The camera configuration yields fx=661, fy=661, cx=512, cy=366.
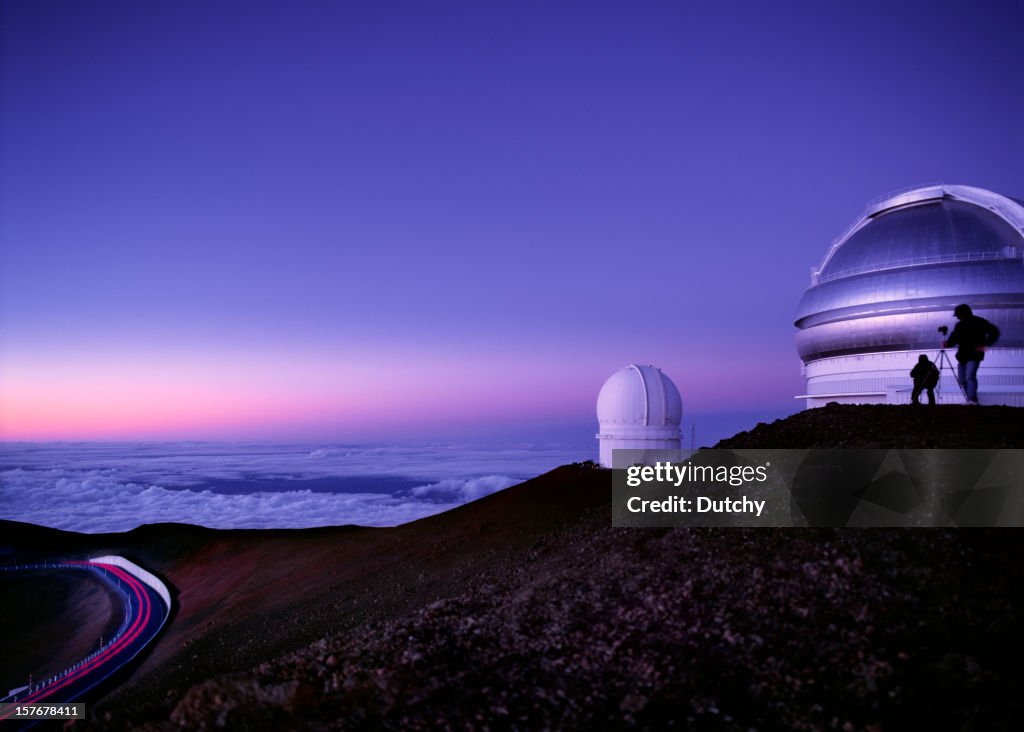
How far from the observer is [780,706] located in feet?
21.4

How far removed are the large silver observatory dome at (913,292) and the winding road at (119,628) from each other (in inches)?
993

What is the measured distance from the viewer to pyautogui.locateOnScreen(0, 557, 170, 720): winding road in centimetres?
1777

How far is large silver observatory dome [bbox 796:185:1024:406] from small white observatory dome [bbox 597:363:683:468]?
5.41 metres

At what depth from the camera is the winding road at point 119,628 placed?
17766 millimetres

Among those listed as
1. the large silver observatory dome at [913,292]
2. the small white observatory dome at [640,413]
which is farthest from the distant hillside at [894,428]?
the small white observatory dome at [640,413]

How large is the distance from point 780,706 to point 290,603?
16903 mm

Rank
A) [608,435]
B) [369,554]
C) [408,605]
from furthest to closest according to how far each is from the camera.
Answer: [608,435]
[369,554]
[408,605]

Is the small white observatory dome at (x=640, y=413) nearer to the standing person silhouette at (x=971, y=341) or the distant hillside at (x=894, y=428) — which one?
the distant hillside at (x=894, y=428)

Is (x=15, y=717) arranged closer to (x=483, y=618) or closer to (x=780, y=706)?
(x=483, y=618)

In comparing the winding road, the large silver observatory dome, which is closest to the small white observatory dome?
the large silver observatory dome

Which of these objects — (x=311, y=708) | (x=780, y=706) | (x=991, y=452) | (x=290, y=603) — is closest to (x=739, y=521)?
(x=991, y=452)

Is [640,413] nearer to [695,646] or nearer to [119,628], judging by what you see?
[695,646]

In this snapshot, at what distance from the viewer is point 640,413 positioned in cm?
2664

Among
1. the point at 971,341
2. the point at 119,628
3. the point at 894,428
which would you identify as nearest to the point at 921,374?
the point at 971,341
